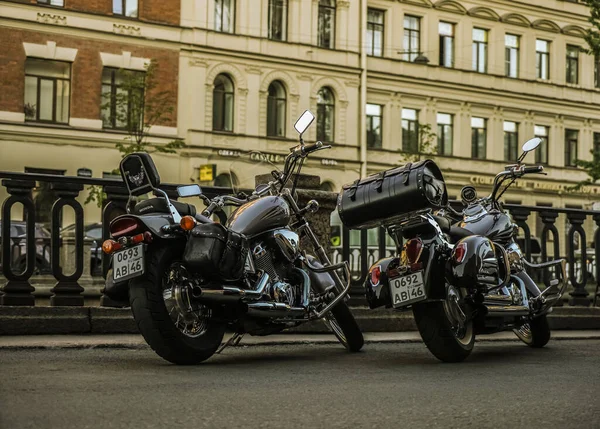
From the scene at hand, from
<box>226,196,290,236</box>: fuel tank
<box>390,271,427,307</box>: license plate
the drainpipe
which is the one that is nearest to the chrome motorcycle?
<box>390,271,427,307</box>: license plate

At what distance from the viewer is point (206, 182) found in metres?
37.1

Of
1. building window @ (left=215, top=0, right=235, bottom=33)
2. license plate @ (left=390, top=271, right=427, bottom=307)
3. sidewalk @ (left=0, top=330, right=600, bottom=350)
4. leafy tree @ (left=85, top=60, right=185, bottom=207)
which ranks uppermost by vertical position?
building window @ (left=215, top=0, right=235, bottom=33)

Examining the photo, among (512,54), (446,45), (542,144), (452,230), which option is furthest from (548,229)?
(542,144)

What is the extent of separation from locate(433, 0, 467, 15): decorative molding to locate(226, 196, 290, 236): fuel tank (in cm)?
3889

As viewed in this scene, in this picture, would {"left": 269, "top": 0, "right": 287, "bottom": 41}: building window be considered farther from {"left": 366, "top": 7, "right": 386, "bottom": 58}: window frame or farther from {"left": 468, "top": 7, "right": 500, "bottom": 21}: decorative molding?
{"left": 468, "top": 7, "right": 500, "bottom": 21}: decorative molding

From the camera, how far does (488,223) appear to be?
8.62 meters

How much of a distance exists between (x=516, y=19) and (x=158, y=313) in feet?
142

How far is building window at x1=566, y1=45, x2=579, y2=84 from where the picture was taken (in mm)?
49938

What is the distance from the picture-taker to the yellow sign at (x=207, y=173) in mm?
36188

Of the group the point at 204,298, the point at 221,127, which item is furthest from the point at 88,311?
the point at 221,127

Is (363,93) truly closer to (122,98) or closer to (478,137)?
(478,137)

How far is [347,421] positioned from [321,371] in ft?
7.00

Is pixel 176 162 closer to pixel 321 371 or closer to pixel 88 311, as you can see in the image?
pixel 88 311

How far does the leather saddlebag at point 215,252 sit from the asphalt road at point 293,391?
58 centimetres
